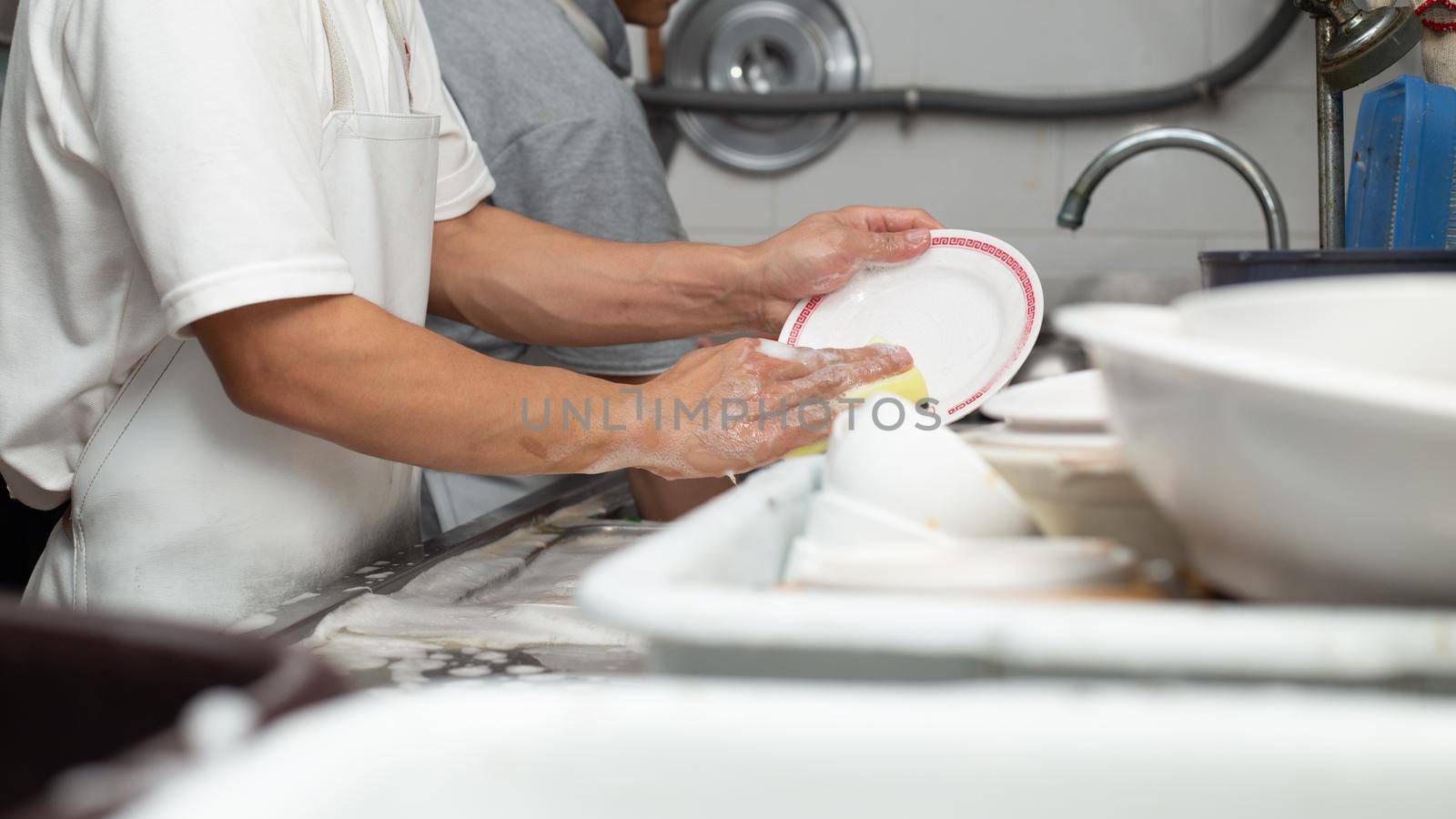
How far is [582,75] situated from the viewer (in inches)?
69.2

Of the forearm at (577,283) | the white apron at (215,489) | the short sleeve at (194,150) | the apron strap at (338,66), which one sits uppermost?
the apron strap at (338,66)

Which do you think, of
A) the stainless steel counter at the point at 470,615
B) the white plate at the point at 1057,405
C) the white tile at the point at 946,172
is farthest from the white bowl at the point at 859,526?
the white tile at the point at 946,172

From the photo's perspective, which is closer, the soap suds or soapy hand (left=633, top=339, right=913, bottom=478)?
the soap suds

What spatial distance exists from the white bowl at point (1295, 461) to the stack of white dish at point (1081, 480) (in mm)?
52

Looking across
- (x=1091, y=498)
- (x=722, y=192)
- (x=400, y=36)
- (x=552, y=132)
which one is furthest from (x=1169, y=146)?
(x=1091, y=498)

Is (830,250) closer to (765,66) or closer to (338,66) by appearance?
(338,66)

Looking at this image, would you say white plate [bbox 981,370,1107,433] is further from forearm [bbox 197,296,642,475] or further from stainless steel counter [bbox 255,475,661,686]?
forearm [bbox 197,296,642,475]

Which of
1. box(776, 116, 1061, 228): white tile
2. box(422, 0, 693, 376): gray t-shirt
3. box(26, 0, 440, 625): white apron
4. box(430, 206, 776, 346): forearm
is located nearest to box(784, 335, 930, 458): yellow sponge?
box(430, 206, 776, 346): forearm

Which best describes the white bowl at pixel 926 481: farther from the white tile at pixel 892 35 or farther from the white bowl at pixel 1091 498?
the white tile at pixel 892 35

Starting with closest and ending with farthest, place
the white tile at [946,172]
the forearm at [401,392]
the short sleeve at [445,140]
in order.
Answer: the forearm at [401,392] < the short sleeve at [445,140] < the white tile at [946,172]

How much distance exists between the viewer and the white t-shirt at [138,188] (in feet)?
2.66

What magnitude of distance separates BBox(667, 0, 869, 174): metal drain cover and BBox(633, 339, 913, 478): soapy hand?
188 centimetres

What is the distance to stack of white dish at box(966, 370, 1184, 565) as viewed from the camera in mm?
466

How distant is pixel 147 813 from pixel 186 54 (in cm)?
75
